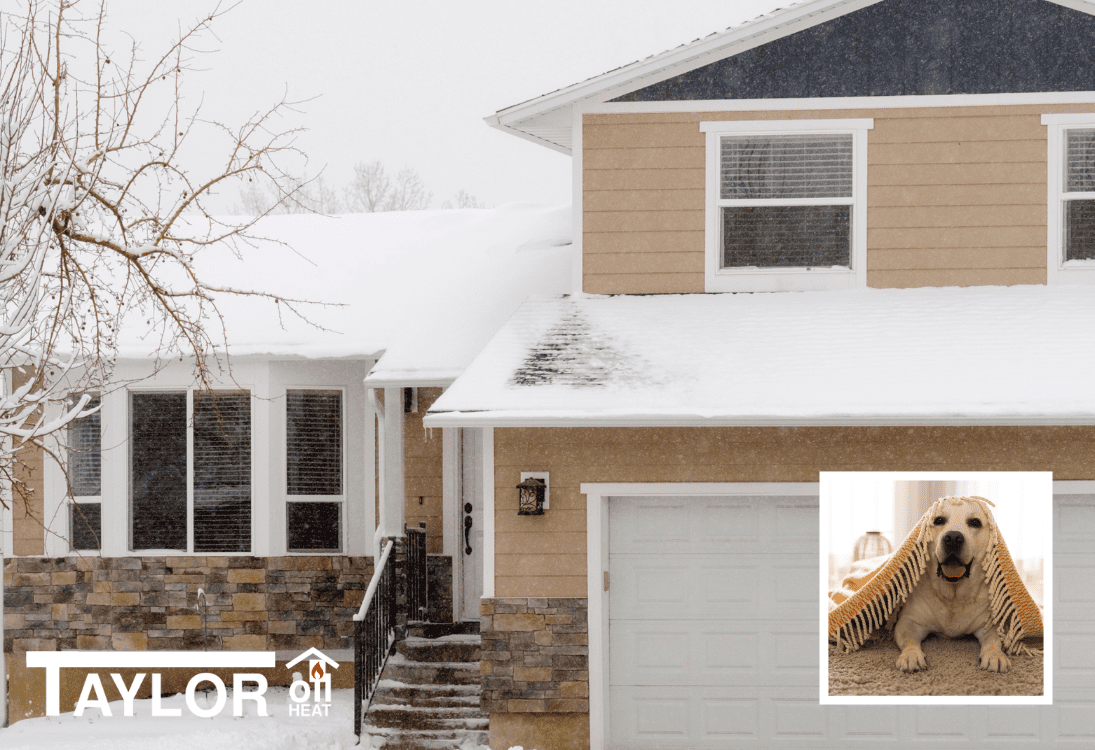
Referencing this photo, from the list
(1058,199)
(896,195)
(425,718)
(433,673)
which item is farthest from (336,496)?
(1058,199)

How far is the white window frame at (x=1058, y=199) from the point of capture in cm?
961

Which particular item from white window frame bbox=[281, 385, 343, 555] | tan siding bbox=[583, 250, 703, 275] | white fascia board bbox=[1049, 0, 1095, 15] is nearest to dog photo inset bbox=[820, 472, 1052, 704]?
tan siding bbox=[583, 250, 703, 275]

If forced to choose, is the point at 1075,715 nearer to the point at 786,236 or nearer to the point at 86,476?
the point at 786,236

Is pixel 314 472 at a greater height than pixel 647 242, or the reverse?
pixel 647 242

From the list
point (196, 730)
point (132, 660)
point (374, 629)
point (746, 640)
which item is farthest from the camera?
point (132, 660)

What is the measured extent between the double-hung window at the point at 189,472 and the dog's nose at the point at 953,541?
646cm

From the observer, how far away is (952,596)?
29.0ft

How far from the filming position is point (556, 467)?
8.87 m

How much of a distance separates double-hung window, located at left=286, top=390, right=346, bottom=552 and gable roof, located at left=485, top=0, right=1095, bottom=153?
11.3 ft

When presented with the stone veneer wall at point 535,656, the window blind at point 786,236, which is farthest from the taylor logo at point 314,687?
the window blind at point 786,236

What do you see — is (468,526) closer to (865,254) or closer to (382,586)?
(382,586)

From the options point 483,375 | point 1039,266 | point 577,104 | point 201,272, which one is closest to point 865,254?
point 1039,266

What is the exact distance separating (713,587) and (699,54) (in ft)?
14.4

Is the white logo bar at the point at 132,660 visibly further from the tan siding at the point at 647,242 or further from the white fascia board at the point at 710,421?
the tan siding at the point at 647,242
